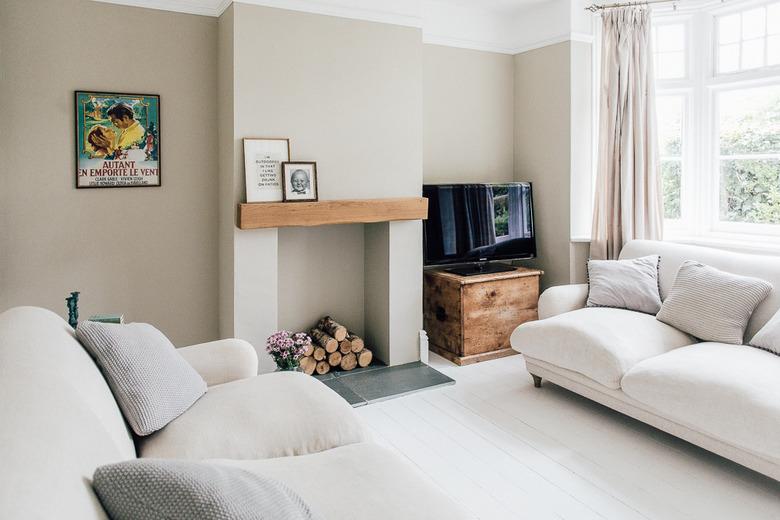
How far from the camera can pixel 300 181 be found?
371 cm

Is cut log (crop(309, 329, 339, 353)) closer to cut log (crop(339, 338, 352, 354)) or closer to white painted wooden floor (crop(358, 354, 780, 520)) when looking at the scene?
cut log (crop(339, 338, 352, 354))

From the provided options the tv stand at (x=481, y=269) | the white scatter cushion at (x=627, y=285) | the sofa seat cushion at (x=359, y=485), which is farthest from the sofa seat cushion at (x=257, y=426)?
the tv stand at (x=481, y=269)

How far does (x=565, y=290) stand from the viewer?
392 cm

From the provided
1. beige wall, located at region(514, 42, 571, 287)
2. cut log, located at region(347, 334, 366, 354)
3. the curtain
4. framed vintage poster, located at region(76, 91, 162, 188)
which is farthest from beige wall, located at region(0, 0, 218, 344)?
the curtain

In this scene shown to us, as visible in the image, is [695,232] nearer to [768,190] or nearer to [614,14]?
[768,190]

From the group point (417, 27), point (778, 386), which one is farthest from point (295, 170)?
point (778, 386)

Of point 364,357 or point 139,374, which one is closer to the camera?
point 139,374

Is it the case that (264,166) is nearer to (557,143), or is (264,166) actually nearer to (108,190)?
(108,190)

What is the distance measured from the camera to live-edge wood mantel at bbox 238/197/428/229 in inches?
138

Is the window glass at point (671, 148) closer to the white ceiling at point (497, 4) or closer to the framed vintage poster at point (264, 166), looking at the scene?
the white ceiling at point (497, 4)

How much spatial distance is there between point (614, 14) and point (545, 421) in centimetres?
293

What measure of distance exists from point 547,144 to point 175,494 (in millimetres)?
4215

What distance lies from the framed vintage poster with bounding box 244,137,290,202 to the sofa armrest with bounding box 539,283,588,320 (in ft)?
5.90

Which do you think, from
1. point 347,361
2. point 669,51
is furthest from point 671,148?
point 347,361
